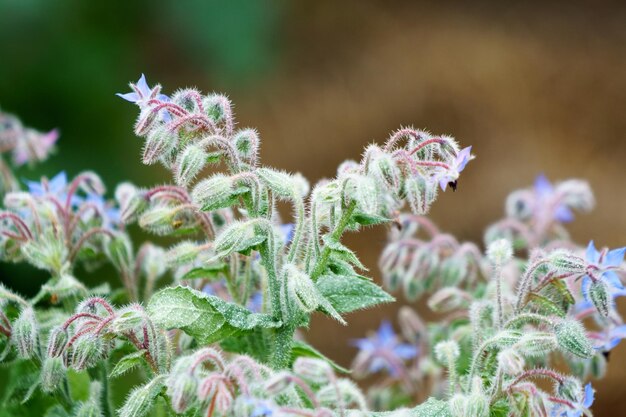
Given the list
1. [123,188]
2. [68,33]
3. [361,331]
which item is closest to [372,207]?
[123,188]

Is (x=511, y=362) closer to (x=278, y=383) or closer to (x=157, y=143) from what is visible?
(x=278, y=383)

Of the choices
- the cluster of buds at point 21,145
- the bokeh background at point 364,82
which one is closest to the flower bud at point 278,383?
the cluster of buds at point 21,145

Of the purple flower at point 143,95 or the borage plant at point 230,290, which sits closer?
the borage plant at point 230,290

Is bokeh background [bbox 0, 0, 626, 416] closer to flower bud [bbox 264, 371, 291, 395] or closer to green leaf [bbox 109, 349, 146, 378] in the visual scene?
green leaf [bbox 109, 349, 146, 378]

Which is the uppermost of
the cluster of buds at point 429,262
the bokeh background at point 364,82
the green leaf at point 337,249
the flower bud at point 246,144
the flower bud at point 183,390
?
the bokeh background at point 364,82

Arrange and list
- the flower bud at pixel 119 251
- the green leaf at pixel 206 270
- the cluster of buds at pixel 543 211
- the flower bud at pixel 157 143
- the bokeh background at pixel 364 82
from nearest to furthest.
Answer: the flower bud at pixel 157 143
the green leaf at pixel 206 270
the flower bud at pixel 119 251
the cluster of buds at pixel 543 211
the bokeh background at pixel 364 82

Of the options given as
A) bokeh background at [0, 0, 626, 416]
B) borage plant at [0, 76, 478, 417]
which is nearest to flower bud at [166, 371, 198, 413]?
borage plant at [0, 76, 478, 417]

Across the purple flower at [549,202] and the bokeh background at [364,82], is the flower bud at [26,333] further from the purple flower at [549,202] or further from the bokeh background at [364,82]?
the bokeh background at [364,82]
